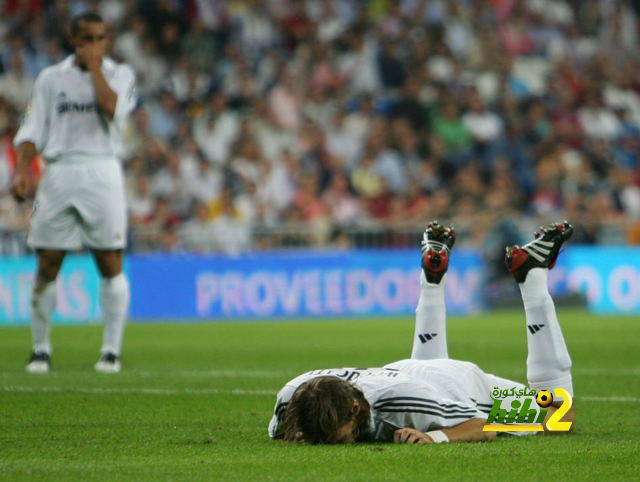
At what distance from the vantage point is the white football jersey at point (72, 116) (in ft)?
26.3

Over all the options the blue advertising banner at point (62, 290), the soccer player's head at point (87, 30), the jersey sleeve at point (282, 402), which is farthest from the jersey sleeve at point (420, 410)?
the blue advertising banner at point (62, 290)

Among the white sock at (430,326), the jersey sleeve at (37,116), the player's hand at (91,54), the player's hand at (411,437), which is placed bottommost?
the player's hand at (411,437)

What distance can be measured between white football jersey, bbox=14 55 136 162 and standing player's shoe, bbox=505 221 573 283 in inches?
145

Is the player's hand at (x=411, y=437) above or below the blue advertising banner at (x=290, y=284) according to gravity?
below

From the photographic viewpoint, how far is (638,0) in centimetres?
2278

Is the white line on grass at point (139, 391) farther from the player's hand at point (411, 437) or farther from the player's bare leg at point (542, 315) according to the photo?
the player's hand at point (411, 437)

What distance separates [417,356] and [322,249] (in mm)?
11452

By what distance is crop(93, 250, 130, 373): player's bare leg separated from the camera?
8109 mm

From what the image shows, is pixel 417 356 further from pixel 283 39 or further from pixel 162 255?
pixel 283 39

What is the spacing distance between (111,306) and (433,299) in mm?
3322

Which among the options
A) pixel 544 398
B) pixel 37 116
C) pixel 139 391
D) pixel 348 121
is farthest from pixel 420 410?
pixel 348 121

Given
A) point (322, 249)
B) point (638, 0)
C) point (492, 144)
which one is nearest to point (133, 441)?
point (322, 249)

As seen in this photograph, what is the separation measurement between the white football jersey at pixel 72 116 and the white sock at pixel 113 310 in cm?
89

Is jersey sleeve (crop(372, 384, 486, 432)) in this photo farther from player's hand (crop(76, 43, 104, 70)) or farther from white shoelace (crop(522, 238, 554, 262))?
player's hand (crop(76, 43, 104, 70))
